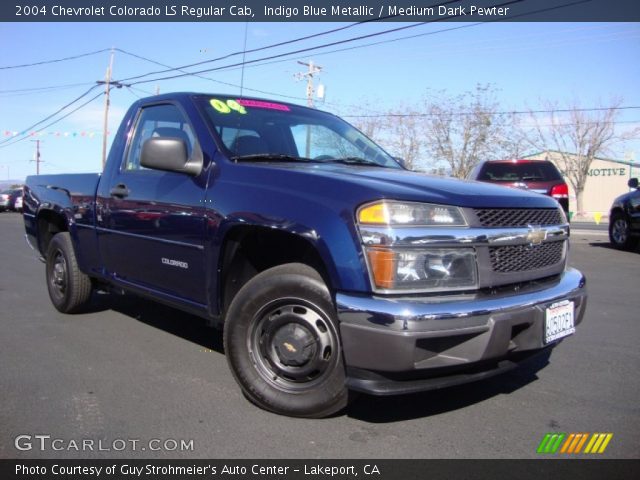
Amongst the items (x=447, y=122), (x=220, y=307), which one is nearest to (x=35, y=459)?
(x=220, y=307)

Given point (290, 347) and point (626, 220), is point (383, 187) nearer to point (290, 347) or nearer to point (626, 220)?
point (290, 347)

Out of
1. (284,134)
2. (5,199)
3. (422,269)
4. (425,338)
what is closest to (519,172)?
(284,134)

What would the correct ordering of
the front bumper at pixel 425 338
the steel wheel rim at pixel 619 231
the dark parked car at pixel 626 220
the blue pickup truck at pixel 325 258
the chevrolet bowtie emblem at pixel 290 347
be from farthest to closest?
the steel wheel rim at pixel 619 231 → the dark parked car at pixel 626 220 → the chevrolet bowtie emblem at pixel 290 347 → the blue pickup truck at pixel 325 258 → the front bumper at pixel 425 338

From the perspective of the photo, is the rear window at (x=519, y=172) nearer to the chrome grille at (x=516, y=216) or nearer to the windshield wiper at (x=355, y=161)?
the windshield wiper at (x=355, y=161)

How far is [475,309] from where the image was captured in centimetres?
261

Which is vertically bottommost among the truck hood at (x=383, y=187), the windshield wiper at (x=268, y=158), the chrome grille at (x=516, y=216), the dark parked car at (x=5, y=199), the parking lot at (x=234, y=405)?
the dark parked car at (x=5, y=199)

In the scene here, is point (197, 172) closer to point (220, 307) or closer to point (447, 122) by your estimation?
point (220, 307)

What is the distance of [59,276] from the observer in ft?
17.9

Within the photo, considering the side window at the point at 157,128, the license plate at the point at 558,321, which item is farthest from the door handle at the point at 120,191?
the license plate at the point at 558,321

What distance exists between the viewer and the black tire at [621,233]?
36.1 feet

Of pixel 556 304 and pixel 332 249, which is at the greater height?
pixel 332 249

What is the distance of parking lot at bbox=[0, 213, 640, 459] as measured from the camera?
9.11 ft

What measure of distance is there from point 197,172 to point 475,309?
6.19 feet

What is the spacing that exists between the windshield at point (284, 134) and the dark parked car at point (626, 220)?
7838 millimetres
